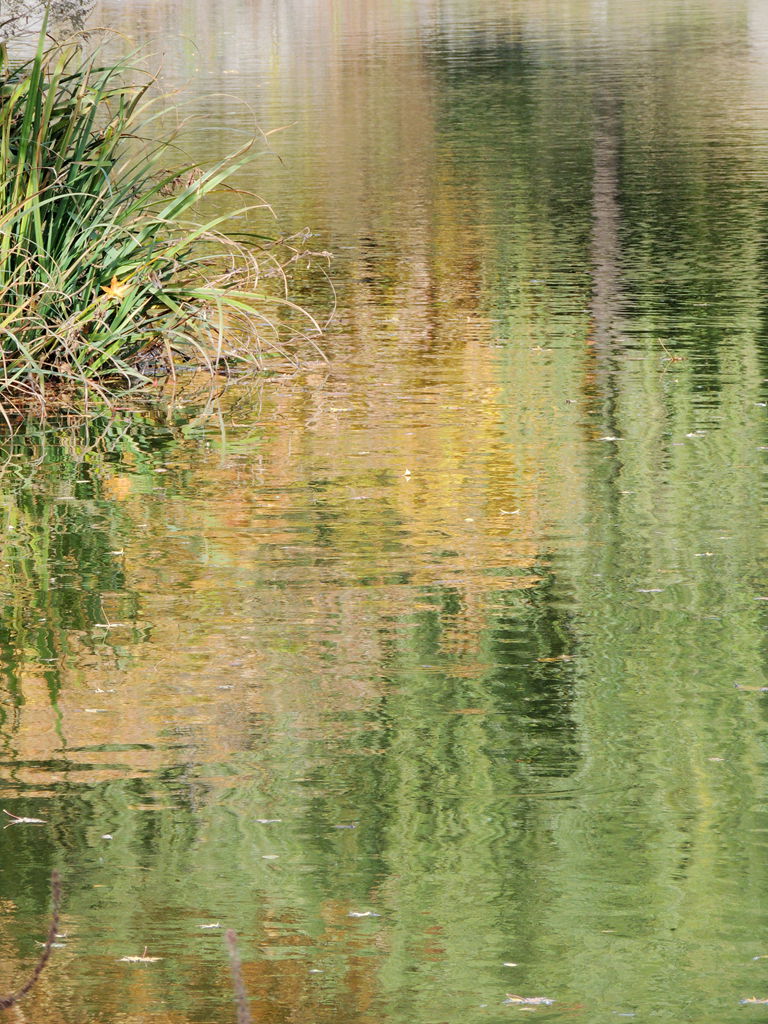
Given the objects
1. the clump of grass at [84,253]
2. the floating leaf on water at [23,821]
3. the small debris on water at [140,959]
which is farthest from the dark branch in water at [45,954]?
the clump of grass at [84,253]

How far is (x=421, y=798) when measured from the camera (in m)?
5.40

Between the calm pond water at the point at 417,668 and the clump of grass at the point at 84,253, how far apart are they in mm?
512

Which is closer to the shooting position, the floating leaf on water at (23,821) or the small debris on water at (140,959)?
the small debris on water at (140,959)

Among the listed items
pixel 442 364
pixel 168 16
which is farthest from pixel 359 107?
pixel 168 16

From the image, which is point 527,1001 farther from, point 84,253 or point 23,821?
point 84,253

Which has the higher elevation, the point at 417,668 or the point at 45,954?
the point at 45,954

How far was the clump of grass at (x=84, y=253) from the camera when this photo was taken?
35.7 ft

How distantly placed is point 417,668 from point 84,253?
16.3 ft

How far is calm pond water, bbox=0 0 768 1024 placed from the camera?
450cm

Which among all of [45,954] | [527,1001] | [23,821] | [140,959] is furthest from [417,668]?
[45,954]

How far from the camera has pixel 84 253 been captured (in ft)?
35.6

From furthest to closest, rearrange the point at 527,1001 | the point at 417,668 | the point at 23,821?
the point at 417,668 < the point at 23,821 < the point at 527,1001

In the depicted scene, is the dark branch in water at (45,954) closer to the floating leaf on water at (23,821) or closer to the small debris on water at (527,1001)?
the small debris on water at (527,1001)

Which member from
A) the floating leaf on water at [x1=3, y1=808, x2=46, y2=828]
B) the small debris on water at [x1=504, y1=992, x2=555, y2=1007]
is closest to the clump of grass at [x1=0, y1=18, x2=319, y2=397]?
the floating leaf on water at [x1=3, y1=808, x2=46, y2=828]
